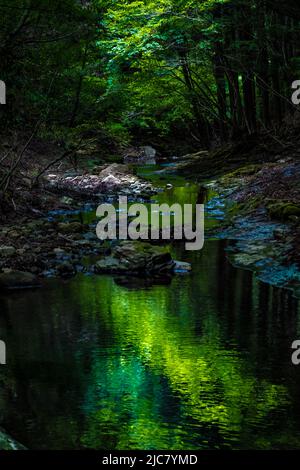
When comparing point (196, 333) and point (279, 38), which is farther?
point (279, 38)

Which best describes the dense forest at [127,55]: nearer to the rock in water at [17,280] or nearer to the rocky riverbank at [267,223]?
the rocky riverbank at [267,223]

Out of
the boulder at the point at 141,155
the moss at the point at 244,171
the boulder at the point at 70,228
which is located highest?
the boulder at the point at 141,155

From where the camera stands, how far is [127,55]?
76.4 feet

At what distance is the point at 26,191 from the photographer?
16875mm

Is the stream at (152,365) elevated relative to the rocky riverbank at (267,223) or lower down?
lower down

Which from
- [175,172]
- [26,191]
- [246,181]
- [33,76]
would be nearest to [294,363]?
[33,76]

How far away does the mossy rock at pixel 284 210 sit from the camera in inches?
501

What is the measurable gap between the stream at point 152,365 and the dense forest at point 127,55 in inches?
208

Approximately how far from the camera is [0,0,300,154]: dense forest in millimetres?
11812

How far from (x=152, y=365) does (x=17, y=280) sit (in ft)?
12.6

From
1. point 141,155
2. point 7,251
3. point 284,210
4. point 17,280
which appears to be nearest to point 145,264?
point 17,280

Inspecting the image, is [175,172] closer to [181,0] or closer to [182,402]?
[181,0]

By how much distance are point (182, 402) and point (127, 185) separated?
1944 centimetres

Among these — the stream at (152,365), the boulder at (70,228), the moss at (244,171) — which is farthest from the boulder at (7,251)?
the moss at (244,171)
